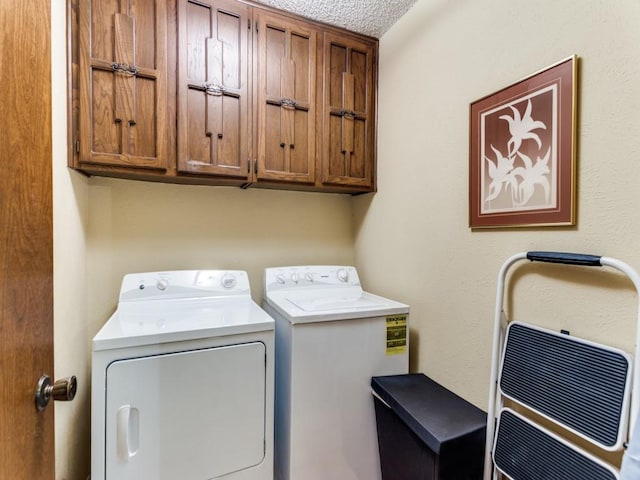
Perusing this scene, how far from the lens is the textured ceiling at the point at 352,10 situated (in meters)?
1.70

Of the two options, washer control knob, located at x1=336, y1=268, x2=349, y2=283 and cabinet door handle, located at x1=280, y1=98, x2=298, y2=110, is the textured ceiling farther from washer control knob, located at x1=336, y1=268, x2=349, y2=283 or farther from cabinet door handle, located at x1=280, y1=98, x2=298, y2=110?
washer control knob, located at x1=336, y1=268, x2=349, y2=283

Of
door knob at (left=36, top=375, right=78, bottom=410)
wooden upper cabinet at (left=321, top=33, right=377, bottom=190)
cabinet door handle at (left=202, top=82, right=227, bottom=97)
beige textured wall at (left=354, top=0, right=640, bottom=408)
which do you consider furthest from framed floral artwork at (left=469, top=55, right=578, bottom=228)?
door knob at (left=36, top=375, right=78, bottom=410)

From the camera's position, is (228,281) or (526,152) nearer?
(526,152)

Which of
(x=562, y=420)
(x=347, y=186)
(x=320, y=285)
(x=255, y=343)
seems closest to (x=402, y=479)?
(x=562, y=420)

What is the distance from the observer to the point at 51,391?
0.71 m

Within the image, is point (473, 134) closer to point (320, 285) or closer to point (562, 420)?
point (562, 420)

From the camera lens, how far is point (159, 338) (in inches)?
49.1

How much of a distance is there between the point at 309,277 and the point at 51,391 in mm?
1449

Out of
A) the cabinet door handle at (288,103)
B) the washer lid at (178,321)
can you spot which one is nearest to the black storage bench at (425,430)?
the washer lid at (178,321)

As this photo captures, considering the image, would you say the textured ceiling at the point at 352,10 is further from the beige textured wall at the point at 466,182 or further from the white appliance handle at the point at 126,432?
the white appliance handle at the point at 126,432

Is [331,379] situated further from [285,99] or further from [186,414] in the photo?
[285,99]

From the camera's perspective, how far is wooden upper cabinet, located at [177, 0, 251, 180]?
5.18 feet

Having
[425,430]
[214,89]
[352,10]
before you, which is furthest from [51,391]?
[352,10]

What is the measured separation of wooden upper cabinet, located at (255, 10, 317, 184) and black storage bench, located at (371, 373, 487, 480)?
48.9 inches
